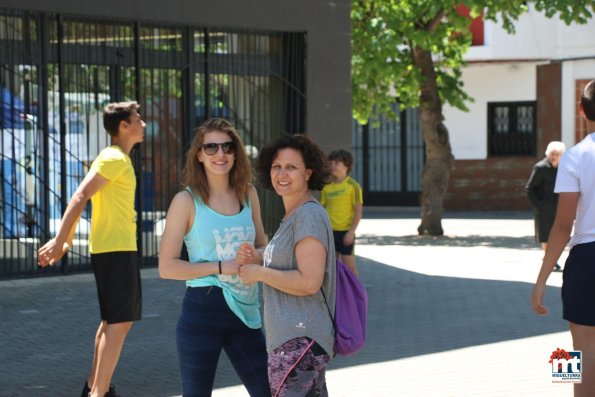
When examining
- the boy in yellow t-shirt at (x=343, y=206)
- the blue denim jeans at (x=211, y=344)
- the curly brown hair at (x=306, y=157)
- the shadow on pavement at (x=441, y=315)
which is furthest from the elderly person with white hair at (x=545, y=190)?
the curly brown hair at (x=306, y=157)

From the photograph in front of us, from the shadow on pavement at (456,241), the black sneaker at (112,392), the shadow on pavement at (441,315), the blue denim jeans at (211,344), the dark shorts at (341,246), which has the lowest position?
the shadow on pavement at (456,241)

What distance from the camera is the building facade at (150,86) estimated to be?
1412cm

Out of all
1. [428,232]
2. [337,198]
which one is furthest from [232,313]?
[428,232]

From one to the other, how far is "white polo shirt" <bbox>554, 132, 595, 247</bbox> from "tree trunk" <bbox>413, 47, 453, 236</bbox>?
56.0 ft

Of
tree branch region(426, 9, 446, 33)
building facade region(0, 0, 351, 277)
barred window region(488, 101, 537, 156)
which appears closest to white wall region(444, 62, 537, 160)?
barred window region(488, 101, 537, 156)

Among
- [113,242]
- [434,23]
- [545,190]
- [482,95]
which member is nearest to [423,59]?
[434,23]

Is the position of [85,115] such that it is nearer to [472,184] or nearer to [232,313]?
[232,313]

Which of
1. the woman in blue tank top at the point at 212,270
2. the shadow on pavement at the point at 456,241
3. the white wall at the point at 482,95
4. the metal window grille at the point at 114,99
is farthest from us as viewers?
the white wall at the point at 482,95

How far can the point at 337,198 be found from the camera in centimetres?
1236

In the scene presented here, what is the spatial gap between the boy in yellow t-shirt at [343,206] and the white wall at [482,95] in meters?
19.8

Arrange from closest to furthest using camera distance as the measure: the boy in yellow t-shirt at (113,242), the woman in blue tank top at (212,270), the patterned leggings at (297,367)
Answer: the patterned leggings at (297,367) → the woman in blue tank top at (212,270) → the boy in yellow t-shirt at (113,242)

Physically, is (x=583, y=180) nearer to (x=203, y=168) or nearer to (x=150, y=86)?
(x=203, y=168)

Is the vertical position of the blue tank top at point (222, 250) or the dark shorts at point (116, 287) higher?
the blue tank top at point (222, 250)

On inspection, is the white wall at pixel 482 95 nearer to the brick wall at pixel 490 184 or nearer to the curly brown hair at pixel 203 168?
the brick wall at pixel 490 184
